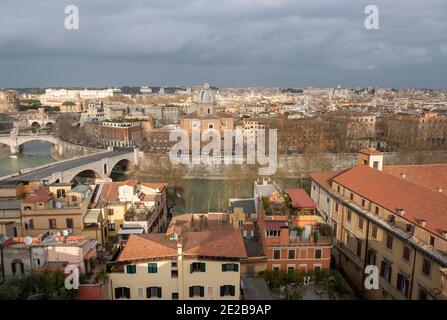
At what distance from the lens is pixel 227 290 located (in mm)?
6070

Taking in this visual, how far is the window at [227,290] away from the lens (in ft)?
19.9

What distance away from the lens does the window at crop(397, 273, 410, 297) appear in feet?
26.0

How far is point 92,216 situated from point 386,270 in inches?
293

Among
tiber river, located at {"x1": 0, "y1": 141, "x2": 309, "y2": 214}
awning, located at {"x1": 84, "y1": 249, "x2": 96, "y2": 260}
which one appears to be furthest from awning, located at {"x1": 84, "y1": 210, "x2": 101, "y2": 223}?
tiber river, located at {"x1": 0, "y1": 141, "x2": 309, "y2": 214}

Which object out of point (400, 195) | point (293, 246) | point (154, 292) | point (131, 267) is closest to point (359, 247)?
point (400, 195)

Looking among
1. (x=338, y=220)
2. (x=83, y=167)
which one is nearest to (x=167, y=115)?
(x=83, y=167)

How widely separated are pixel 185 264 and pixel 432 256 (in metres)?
4.73

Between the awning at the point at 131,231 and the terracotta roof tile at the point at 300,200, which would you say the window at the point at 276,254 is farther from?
the awning at the point at 131,231

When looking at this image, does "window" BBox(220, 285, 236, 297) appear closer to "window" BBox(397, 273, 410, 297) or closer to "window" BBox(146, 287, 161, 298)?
"window" BBox(146, 287, 161, 298)

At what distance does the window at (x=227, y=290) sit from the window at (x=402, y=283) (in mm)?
4206

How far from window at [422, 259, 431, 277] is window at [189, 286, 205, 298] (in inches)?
178

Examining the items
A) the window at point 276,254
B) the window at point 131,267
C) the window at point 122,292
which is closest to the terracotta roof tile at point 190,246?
the window at point 131,267

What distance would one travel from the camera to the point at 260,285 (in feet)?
22.0
